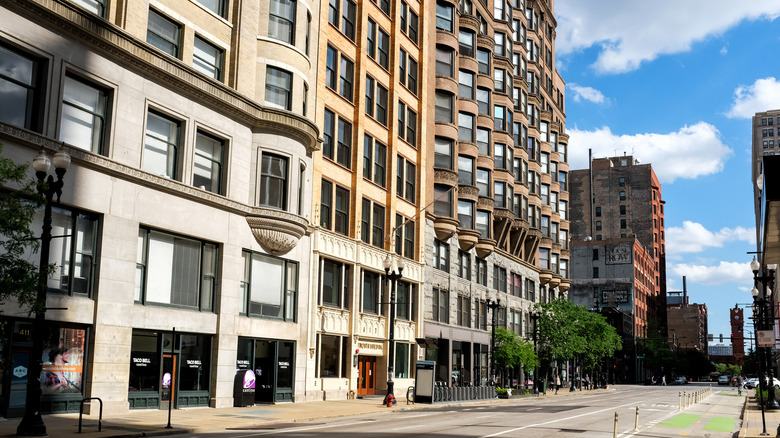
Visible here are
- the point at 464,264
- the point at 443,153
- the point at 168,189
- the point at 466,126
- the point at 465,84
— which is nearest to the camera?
the point at 168,189

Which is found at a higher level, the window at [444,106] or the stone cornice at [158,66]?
the window at [444,106]

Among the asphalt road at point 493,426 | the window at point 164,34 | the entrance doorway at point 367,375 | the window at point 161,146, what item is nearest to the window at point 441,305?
the entrance doorway at point 367,375

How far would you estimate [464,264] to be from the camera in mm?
62844

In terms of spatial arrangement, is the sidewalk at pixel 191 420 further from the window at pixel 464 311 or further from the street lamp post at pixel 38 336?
the window at pixel 464 311

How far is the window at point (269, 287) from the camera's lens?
3531 centimetres

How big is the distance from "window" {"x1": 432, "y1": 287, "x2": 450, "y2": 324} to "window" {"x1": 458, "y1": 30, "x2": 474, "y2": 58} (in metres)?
19.7

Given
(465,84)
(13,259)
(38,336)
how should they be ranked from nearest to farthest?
(13,259) < (38,336) < (465,84)

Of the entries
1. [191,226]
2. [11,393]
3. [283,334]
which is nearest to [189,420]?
[11,393]

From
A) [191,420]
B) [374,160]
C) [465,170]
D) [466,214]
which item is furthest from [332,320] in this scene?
[465,170]

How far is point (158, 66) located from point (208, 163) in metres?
5.19

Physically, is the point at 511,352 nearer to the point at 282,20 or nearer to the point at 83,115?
the point at 282,20

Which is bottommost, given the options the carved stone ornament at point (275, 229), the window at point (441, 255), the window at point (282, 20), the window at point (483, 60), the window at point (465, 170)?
the carved stone ornament at point (275, 229)

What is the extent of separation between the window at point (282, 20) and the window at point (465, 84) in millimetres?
26705

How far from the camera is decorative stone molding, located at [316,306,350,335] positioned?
4134 cm
